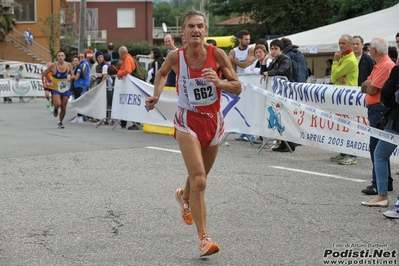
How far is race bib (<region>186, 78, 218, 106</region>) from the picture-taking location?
21.2 feet

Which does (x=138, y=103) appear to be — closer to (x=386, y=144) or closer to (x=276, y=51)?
(x=276, y=51)

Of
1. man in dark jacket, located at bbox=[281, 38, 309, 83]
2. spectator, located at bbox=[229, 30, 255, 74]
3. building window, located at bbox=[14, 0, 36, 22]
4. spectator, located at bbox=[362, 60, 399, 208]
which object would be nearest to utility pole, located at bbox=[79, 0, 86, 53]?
spectator, located at bbox=[229, 30, 255, 74]

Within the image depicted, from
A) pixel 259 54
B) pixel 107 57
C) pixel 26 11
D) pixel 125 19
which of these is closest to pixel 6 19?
pixel 26 11

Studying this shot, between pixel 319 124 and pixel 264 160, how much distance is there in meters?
1.03

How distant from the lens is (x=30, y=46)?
57.2 m

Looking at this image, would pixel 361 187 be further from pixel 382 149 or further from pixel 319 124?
pixel 319 124

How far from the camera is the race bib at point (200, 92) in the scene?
6.46 metres

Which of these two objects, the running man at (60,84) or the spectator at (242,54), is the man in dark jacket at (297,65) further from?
the running man at (60,84)

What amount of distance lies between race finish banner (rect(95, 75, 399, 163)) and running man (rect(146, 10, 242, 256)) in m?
2.90

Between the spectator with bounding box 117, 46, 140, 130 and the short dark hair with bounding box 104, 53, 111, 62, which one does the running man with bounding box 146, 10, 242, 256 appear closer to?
the spectator with bounding box 117, 46, 140, 130

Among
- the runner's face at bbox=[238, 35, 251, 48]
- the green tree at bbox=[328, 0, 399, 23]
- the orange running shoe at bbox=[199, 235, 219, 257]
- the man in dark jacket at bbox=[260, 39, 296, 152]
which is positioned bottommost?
the orange running shoe at bbox=[199, 235, 219, 257]

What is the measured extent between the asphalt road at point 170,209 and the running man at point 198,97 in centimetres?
67

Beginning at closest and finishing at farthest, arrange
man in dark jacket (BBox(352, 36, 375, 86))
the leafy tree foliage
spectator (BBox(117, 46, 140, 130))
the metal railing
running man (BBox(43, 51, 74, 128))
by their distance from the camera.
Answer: man in dark jacket (BBox(352, 36, 375, 86))
spectator (BBox(117, 46, 140, 130))
running man (BBox(43, 51, 74, 128))
the leafy tree foliage
the metal railing

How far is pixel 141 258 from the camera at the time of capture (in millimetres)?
6141
